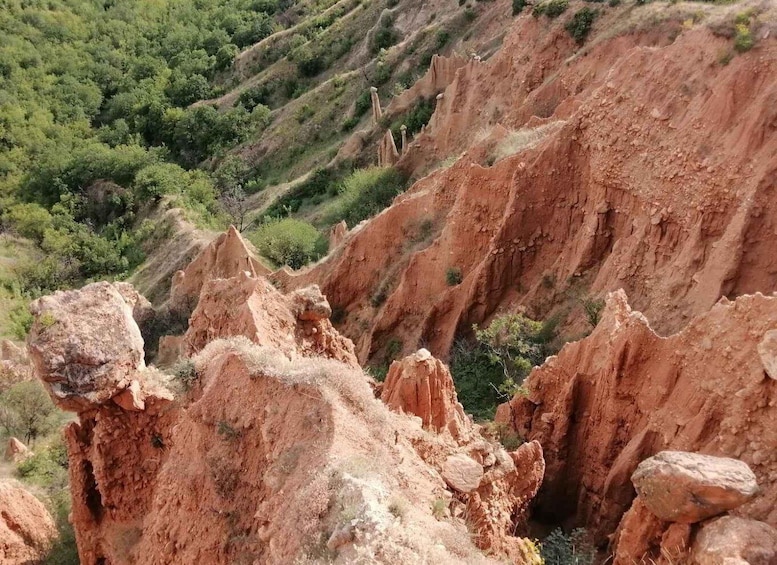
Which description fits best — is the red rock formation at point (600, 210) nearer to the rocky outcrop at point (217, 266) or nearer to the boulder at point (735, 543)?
the rocky outcrop at point (217, 266)

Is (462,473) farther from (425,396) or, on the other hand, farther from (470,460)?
(425,396)

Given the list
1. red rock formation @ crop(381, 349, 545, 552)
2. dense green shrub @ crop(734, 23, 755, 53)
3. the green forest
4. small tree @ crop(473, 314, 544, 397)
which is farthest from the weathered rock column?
red rock formation @ crop(381, 349, 545, 552)

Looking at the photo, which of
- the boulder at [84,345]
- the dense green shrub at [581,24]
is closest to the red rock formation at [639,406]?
the boulder at [84,345]

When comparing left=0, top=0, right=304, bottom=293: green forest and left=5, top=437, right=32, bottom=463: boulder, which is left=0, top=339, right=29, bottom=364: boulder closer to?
left=0, top=0, right=304, bottom=293: green forest

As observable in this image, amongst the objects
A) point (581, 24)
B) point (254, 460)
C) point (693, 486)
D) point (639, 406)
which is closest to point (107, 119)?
point (581, 24)

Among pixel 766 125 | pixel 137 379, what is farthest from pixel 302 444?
pixel 766 125

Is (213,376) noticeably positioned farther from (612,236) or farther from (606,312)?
(612,236)
